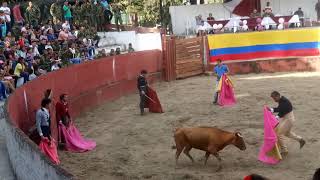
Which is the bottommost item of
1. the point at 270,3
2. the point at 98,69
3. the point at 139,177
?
the point at 139,177

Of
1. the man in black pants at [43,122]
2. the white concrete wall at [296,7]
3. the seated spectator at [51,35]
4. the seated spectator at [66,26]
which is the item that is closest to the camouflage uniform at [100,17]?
the seated spectator at [66,26]

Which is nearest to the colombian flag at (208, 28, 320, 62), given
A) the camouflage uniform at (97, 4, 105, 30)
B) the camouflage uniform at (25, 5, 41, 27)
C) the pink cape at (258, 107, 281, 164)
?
the camouflage uniform at (97, 4, 105, 30)

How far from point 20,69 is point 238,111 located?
20.4 feet

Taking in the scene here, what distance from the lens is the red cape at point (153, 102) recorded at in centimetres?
1664

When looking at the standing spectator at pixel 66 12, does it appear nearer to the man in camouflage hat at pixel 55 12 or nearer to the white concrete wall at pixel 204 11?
the man in camouflage hat at pixel 55 12

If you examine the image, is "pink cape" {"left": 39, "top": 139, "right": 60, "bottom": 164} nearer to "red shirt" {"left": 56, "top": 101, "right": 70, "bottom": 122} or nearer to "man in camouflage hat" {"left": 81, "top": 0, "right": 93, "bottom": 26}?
"red shirt" {"left": 56, "top": 101, "right": 70, "bottom": 122}

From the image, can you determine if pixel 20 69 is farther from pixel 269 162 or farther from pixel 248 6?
pixel 248 6

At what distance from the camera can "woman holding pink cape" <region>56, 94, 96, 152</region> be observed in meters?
12.4

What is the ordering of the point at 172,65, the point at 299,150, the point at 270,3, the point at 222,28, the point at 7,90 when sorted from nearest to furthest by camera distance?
the point at 299,150 < the point at 7,90 < the point at 172,65 < the point at 222,28 < the point at 270,3

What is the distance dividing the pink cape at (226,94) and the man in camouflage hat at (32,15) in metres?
9.12

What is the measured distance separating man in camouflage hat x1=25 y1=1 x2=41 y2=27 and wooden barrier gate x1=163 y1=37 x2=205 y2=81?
17.4 feet

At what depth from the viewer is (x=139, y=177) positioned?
1060cm

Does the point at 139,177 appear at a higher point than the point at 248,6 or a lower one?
lower

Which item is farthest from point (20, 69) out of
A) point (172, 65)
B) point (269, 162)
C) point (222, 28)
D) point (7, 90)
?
point (222, 28)
